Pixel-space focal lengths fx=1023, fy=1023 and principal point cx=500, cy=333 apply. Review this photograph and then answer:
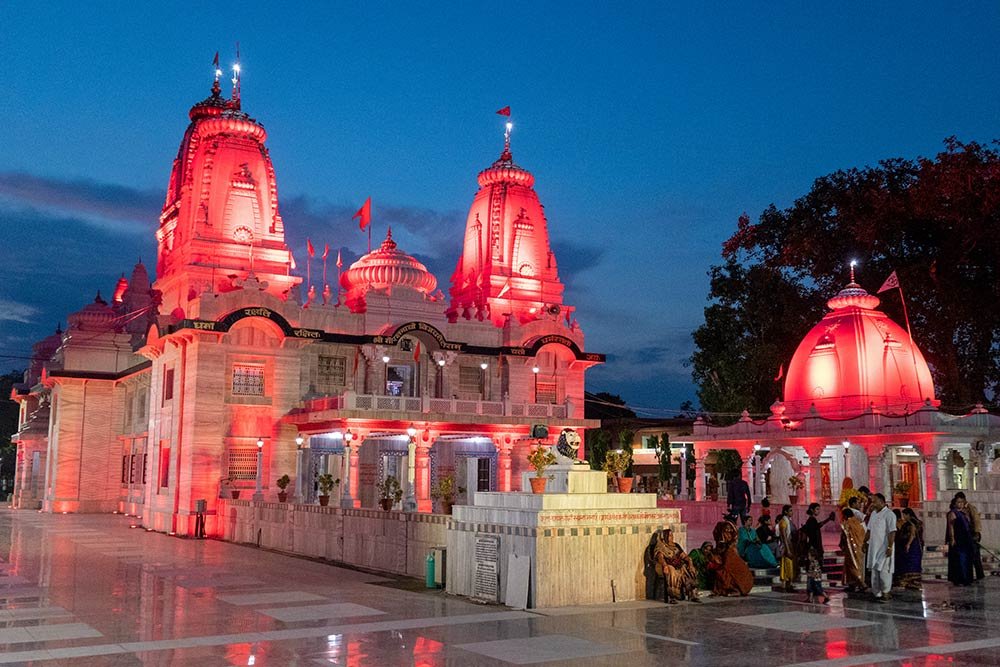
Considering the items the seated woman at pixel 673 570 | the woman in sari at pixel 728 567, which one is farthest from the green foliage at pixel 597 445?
the seated woman at pixel 673 570

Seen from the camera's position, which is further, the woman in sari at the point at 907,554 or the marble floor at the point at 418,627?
the woman in sari at the point at 907,554

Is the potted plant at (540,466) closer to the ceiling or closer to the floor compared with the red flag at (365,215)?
closer to the floor

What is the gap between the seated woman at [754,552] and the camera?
1691cm

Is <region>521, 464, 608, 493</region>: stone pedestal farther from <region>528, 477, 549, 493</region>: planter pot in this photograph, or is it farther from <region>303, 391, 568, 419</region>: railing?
<region>303, 391, 568, 419</region>: railing

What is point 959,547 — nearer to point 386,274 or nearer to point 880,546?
point 880,546

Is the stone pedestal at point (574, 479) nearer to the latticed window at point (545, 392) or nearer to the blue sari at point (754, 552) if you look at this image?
the blue sari at point (754, 552)

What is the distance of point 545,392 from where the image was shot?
42.0 m

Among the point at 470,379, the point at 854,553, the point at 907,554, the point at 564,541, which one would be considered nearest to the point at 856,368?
the point at 470,379

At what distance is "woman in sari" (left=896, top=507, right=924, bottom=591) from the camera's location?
52.9ft

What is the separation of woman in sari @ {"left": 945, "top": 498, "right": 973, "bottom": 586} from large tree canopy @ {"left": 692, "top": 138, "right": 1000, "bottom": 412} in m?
23.6

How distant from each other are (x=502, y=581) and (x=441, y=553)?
90.1 inches

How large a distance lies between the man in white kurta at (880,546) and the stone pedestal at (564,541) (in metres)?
2.97

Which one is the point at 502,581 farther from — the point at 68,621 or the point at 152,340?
the point at 152,340

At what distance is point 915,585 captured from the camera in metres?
16.2
